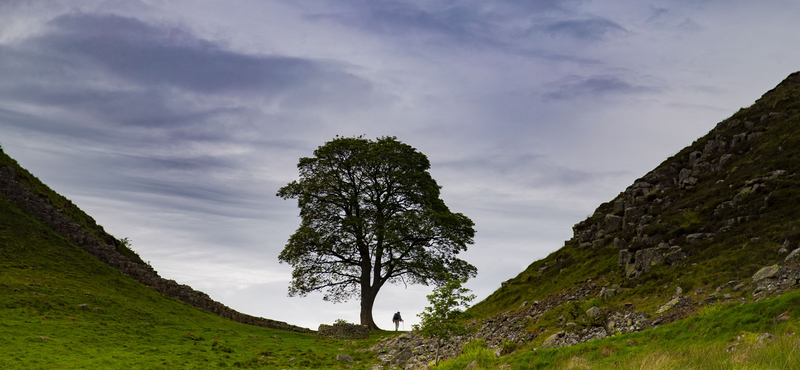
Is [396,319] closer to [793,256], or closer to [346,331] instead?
[346,331]

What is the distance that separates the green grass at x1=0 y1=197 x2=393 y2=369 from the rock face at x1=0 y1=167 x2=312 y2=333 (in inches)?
60.8

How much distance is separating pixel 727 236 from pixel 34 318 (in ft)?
129

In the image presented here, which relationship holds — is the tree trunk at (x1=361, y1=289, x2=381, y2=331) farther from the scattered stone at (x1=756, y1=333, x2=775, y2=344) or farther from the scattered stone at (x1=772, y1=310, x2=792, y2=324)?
the scattered stone at (x1=756, y1=333, x2=775, y2=344)

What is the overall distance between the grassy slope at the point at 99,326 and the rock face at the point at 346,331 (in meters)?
2.17

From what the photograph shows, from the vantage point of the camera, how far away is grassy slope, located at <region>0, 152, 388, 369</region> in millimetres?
24641

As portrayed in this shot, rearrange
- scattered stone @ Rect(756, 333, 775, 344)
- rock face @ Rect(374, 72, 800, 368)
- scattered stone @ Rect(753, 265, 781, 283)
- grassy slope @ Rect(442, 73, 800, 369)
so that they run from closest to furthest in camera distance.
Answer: scattered stone @ Rect(756, 333, 775, 344) → grassy slope @ Rect(442, 73, 800, 369) → scattered stone @ Rect(753, 265, 781, 283) → rock face @ Rect(374, 72, 800, 368)

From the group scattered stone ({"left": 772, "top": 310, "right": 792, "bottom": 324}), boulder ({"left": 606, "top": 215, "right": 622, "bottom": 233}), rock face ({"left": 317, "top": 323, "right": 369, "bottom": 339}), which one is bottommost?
rock face ({"left": 317, "top": 323, "right": 369, "bottom": 339})

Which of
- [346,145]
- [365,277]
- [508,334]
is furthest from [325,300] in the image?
[508,334]

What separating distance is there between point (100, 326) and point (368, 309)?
72.8ft

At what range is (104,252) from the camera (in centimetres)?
4622

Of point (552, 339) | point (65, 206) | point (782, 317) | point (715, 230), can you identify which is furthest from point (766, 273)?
point (65, 206)

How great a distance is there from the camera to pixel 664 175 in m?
41.5

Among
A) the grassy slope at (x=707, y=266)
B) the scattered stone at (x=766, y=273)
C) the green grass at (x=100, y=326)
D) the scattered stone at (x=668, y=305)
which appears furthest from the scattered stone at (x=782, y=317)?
the green grass at (x=100, y=326)

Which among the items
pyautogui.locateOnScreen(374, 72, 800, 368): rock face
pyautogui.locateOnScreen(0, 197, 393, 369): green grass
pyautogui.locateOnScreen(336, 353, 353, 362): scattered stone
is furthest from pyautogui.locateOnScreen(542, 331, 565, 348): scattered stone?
pyautogui.locateOnScreen(336, 353, 353, 362): scattered stone
